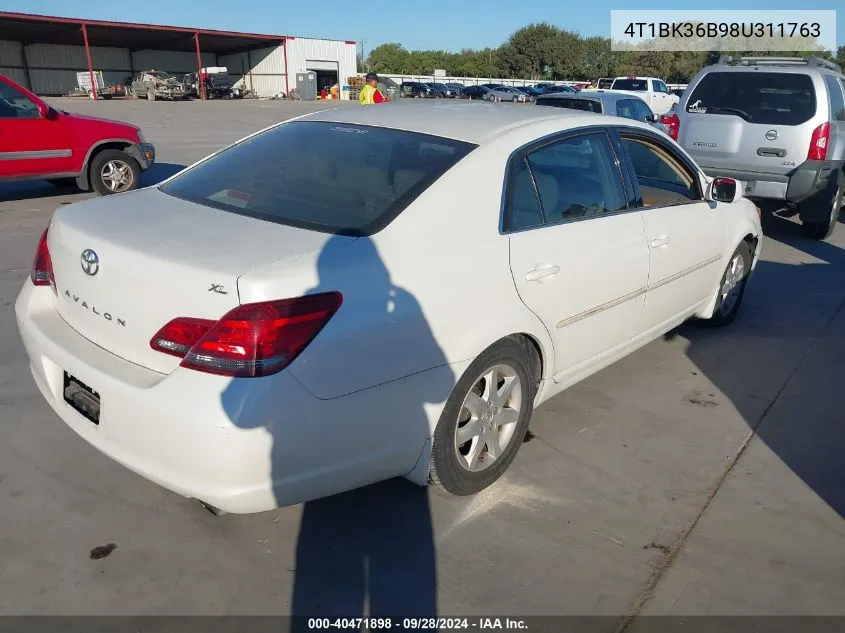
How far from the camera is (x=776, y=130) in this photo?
7.79 m

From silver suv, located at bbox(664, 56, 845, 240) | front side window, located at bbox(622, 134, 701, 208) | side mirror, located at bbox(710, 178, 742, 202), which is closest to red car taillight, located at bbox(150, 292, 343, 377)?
front side window, located at bbox(622, 134, 701, 208)

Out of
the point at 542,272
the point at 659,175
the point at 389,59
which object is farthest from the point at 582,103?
the point at 389,59

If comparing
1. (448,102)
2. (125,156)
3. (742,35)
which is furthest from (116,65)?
(448,102)

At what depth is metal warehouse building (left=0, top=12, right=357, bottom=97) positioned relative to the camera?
4369 cm

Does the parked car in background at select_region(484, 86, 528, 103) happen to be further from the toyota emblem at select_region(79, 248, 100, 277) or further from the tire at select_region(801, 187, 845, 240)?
the toyota emblem at select_region(79, 248, 100, 277)

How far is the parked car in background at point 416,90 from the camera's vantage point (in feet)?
154

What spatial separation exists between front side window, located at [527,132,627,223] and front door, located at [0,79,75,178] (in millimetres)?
7698

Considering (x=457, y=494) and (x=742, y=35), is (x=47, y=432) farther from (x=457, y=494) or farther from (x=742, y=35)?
(x=742, y=35)

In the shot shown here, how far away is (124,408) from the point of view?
237 centimetres

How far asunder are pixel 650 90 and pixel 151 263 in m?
29.3

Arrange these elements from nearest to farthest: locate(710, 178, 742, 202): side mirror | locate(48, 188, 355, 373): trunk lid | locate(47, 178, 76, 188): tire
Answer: locate(48, 188, 355, 373): trunk lid
locate(710, 178, 742, 202): side mirror
locate(47, 178, 76, 188): tire

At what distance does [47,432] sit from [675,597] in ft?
9.79

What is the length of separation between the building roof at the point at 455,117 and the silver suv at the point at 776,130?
4.93 meters

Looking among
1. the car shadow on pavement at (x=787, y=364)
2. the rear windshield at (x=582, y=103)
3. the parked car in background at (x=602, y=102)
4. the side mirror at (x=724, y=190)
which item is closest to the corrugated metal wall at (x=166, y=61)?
the parked car in background at (x=602, y=102)
